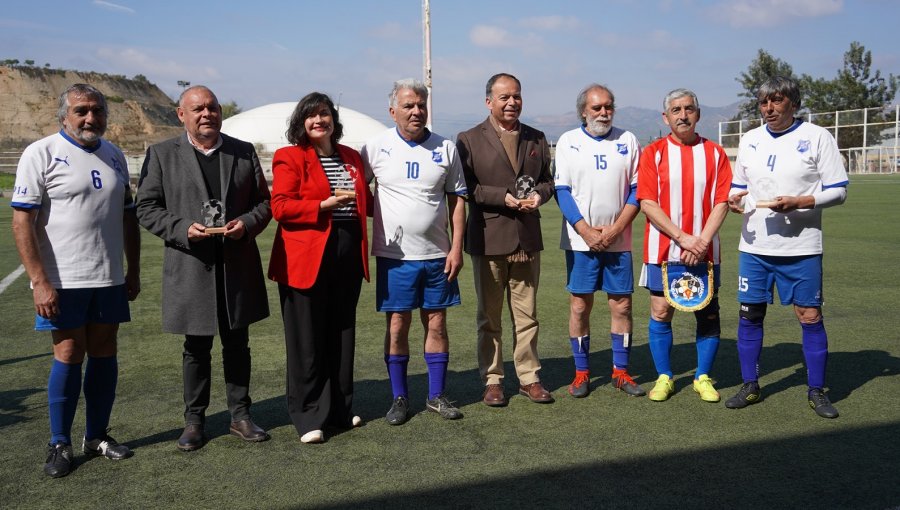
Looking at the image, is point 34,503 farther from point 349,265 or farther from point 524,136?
point 524,136

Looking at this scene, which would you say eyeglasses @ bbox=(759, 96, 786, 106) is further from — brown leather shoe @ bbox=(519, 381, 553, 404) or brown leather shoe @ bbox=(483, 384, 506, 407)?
brown leather shoe @ bbox=(483, 384, 506, 407)

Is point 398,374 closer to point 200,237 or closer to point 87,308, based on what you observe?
point 200,237

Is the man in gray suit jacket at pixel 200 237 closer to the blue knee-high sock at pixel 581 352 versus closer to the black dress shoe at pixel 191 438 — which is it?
the black dress shoe at pixel 191 438

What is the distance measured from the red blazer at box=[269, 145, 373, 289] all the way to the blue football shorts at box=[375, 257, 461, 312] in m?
0.46

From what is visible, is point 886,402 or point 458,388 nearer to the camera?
point 886,402

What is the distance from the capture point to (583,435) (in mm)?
4238

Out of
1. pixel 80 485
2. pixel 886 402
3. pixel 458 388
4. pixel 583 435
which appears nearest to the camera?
pixel 80 485

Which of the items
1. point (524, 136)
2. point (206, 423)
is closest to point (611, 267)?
point (524, 136)

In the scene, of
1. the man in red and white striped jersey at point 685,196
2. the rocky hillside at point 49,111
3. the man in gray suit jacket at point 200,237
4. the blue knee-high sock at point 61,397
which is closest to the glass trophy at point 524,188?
the man in red and white striped jersey at point 685,196

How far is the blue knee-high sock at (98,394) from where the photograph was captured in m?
4.09

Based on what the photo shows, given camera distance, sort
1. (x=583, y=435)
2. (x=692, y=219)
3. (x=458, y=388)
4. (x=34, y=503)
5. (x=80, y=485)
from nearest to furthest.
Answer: (x=34, y=503) → (x=80, y=485) → (x=583, y=435) → (x=692, y=219) → (x=458, y=388)

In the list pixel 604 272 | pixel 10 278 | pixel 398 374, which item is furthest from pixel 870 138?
pixel 398 374

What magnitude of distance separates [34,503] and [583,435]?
8.61 ft

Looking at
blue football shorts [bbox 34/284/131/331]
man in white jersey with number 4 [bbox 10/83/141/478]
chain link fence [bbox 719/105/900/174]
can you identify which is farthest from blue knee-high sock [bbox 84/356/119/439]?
chain link fence [bbox 719/105/900/174]
